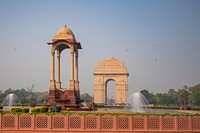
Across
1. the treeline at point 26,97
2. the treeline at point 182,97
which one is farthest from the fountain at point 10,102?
the treeline at point 182,97

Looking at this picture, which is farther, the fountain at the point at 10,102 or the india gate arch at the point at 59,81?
the fountain at the point at 10,102

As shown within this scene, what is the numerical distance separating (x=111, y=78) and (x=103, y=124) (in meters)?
55.4

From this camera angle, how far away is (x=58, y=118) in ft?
42.7

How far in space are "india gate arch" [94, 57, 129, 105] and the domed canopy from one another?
3991cm

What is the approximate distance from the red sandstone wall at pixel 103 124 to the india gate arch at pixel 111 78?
177 feet

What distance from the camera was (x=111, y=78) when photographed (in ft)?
224

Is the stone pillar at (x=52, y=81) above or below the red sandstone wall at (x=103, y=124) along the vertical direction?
above

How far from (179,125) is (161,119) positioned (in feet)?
3.07

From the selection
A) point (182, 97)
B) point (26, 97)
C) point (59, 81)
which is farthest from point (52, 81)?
point (26, 97)

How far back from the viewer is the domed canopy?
88.2 feet

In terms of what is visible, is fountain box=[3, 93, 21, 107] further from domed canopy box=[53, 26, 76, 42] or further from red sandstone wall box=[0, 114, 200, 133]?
red sandstone wall box=[0, 114, 200, 133]

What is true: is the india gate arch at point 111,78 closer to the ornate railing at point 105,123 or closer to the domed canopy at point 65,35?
the domed canopy at point 65,35

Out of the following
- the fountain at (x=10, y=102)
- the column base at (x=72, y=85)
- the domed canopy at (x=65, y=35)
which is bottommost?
the fountain at (x=10, y=102)

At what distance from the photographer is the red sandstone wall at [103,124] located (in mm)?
12797
